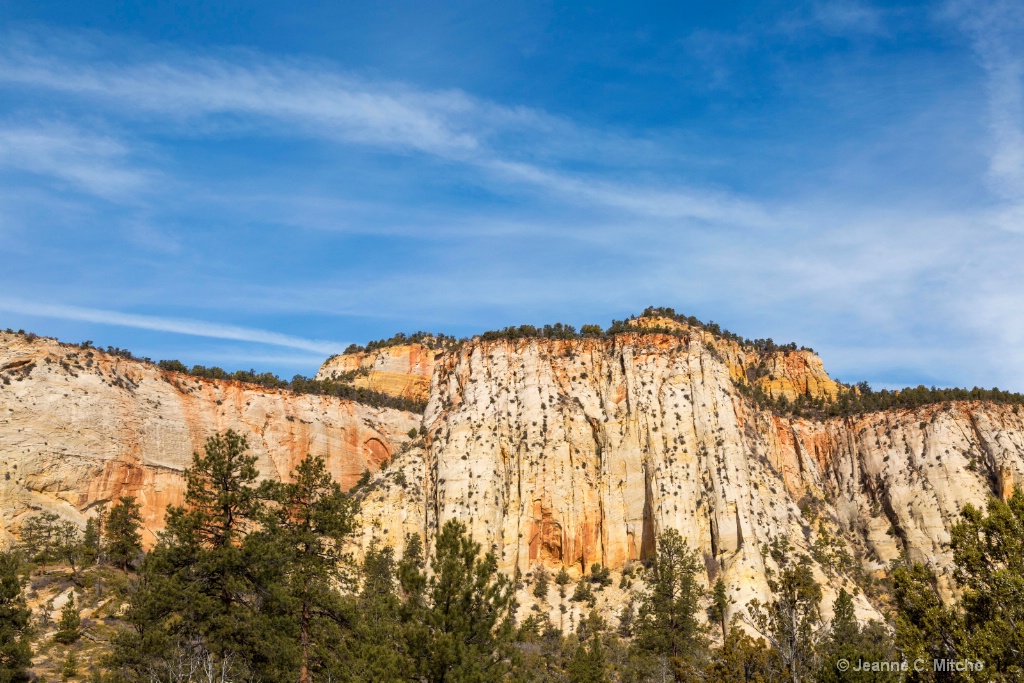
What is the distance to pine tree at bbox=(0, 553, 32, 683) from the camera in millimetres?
36625

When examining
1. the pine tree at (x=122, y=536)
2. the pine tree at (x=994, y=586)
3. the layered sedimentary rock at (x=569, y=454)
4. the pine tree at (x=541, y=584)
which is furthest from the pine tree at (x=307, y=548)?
the pine tree at (x=541, y=584)

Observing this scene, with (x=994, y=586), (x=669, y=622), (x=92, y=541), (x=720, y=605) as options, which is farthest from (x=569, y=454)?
(x=994, y=586)

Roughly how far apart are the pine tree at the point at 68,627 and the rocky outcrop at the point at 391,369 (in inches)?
1957

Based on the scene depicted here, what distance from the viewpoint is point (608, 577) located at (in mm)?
66125

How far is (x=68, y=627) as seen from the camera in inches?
1807

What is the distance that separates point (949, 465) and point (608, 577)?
31.1 m

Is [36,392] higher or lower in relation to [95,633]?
Result: higher

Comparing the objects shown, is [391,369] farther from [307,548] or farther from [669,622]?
[307,548]

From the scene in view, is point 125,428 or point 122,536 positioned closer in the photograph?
point 122,536

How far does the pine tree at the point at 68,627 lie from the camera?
45.4m

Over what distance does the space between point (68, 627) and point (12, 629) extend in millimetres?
8517

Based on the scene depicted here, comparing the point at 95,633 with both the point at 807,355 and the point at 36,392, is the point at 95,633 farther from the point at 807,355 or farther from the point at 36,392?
the point at 807,355

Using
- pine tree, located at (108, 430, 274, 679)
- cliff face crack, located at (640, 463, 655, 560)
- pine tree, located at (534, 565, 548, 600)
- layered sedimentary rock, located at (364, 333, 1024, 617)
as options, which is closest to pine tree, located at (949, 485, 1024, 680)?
pine tree, located at (108, 430, 274, 679)

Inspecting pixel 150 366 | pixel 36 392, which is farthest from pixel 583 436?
pixel 36 392
